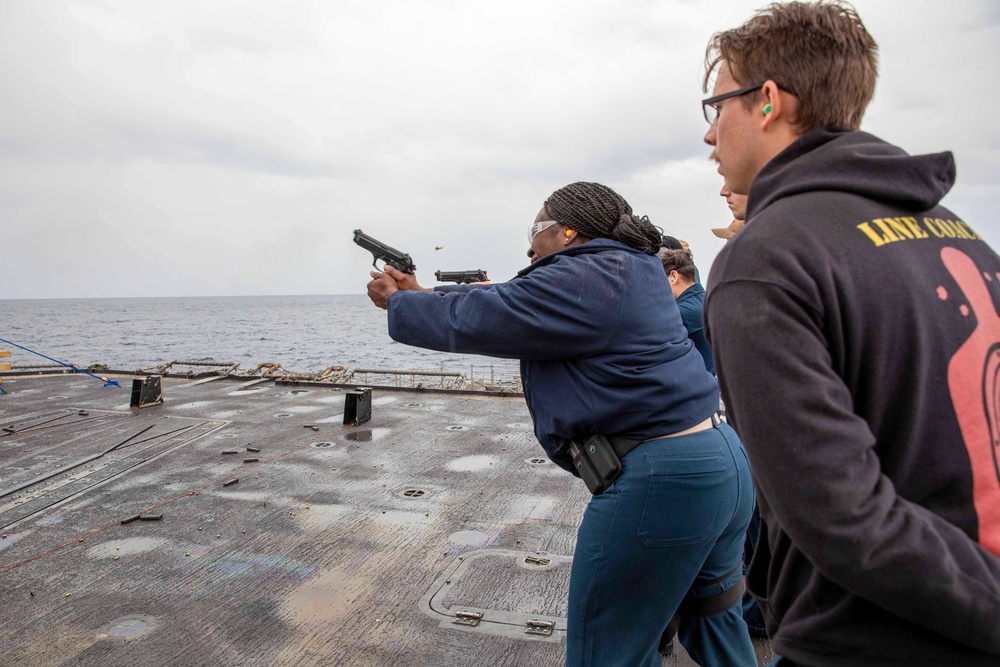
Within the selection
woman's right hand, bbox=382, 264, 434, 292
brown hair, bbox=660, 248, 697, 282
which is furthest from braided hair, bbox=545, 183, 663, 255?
brown hair, bbox=660, 248, 697, 282

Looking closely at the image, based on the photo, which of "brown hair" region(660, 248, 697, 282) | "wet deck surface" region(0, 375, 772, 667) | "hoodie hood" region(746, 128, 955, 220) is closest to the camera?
"hoodie hood" region(746, 128, 955, 220)

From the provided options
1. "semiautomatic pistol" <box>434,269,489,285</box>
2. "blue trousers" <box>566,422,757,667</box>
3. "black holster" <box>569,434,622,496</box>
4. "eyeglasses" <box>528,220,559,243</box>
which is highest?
"eyeglasses" <box>528,220,559,243</box>

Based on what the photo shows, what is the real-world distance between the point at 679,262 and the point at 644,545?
274cm

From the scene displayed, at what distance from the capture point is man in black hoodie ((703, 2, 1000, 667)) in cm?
114

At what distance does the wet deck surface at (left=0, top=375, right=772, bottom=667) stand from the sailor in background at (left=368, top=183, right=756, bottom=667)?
1344 mm

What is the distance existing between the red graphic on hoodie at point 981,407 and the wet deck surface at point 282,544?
2.74 m

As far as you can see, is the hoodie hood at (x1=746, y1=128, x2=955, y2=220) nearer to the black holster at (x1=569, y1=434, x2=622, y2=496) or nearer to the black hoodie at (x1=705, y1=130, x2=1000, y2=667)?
the black hoodie at (x1=705, y1=130, x2=1000, y2=667)

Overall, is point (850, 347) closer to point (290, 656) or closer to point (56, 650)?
point (290, 656)

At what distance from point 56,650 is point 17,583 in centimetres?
116

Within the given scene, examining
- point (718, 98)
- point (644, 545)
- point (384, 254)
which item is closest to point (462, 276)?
point (384, 254)

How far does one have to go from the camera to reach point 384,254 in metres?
3.25

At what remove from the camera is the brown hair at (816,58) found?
135 centimetres

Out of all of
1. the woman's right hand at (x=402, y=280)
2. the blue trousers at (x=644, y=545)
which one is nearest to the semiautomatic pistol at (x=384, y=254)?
the woman's right hand at (x=402, y=280)

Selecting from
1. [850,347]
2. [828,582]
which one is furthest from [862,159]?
[828,582]
